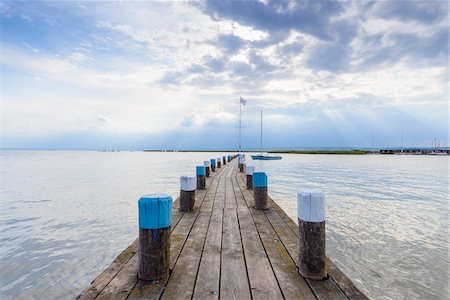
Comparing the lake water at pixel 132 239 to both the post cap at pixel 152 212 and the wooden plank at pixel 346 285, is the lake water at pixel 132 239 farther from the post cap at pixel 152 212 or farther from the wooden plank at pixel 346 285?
the post cap at pixel 152 212

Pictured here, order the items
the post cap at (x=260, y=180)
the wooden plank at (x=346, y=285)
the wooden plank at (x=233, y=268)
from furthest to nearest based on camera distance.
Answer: the post cap at (x=260, y=180)
the wooden plank at (x=233, y=268)
the wooden plank at (x=346, y=285)

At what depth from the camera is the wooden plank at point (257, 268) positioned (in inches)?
107

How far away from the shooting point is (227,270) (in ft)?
10.6

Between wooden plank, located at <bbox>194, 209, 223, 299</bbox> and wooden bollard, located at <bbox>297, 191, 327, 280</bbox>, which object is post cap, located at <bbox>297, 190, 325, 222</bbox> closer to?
wooden bollard, located at <bbox>297, 191, 327, 280</bbox>

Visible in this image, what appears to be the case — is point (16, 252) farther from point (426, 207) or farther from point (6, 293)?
point (426, 207)

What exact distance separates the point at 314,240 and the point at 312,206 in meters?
0.40

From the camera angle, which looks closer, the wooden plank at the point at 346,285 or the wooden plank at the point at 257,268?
the wooden plank at the point at 346,285

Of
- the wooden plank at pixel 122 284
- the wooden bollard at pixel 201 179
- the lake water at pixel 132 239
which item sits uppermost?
Answer: the wooden bollard at pixel 201 179

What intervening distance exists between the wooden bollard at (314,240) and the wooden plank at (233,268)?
76 centimetres

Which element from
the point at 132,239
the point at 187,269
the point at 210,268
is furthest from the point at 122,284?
the point at 132,239

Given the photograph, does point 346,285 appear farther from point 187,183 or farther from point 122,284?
point 187,183

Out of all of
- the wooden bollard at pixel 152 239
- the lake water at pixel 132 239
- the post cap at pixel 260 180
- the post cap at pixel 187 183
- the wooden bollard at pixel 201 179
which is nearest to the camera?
the wooden bollard at pixel 152 239

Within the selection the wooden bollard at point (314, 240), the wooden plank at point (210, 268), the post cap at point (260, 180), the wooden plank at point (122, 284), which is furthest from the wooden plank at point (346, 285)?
the post cap at point (260, 180)

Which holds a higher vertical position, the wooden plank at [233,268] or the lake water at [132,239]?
the wooden plank at [233,268]
